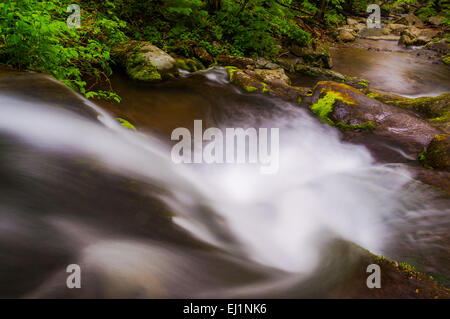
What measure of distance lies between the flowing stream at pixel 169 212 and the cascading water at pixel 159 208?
0.04 feet

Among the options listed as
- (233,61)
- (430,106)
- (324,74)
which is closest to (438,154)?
(430,106)

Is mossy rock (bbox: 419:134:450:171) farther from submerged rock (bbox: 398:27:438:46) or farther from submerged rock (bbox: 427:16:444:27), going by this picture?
submerged rock (bbox: 427:16:444:27)

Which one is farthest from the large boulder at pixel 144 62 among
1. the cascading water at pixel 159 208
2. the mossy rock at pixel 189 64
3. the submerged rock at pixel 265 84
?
the cascading water at pixel 159 208

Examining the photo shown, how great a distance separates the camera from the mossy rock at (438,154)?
3.91 meters

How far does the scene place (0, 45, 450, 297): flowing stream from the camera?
1601 millimetres

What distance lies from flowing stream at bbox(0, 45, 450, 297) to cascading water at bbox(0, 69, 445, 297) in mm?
12

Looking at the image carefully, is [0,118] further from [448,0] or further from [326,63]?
[448,0]

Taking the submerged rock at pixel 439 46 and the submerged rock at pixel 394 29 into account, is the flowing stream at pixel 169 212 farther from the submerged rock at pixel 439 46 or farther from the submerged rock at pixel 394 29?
the submerged rock at pixel 394 29

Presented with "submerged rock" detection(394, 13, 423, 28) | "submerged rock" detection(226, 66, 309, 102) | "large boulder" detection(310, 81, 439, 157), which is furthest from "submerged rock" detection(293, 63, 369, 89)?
"submerged rock" detection(394, 13, 423, 28)

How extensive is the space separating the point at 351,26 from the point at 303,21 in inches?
352

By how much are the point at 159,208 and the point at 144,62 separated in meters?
5.40

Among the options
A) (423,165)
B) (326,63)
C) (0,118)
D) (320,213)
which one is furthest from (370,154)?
(326,63)

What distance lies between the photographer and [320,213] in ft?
A: 11.5

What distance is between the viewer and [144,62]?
6469mm
